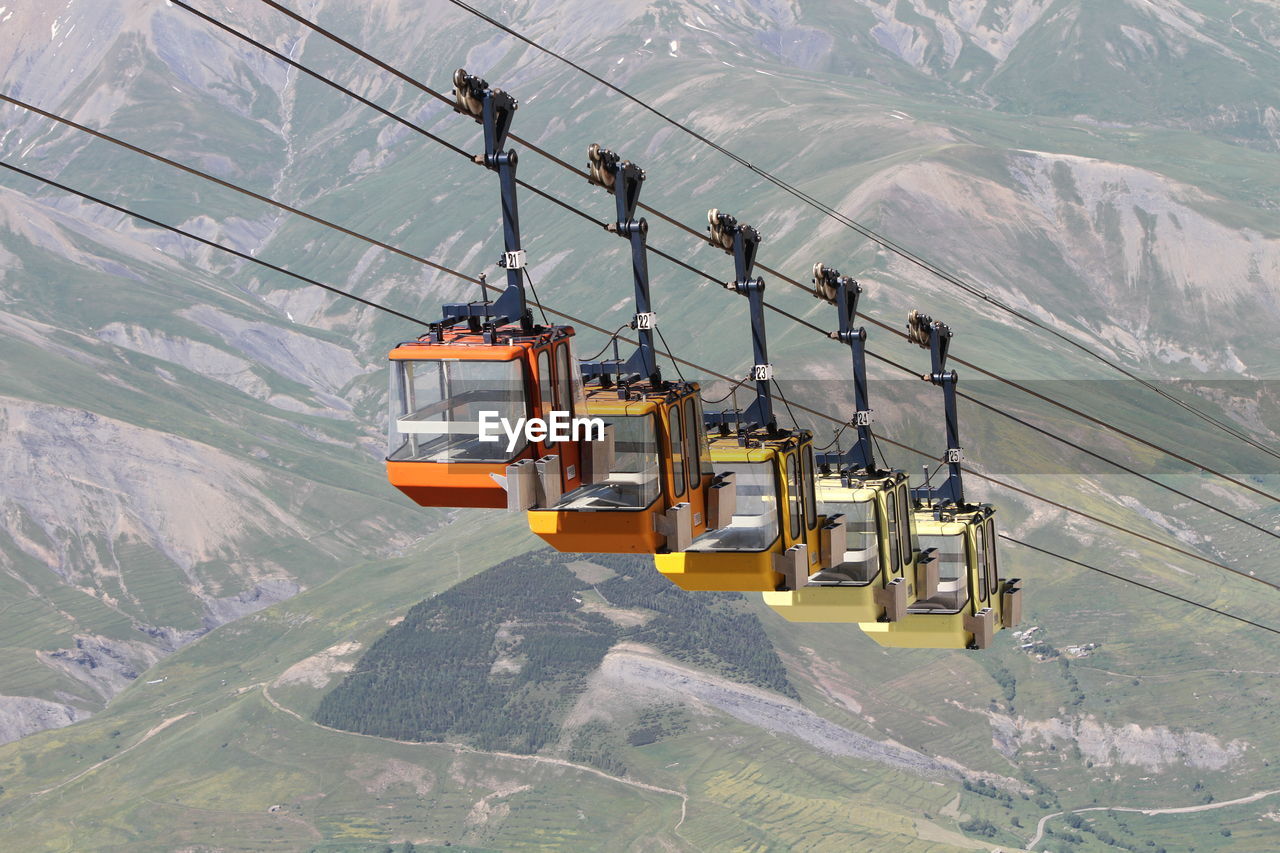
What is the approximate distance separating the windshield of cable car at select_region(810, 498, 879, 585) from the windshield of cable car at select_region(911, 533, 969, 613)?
4182 millimetres

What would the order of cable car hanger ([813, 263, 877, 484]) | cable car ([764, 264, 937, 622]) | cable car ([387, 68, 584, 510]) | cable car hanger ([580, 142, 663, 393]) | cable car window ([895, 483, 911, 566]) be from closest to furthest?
cable car ([387, 68, 584, 510]), cable car hanger ([580, 142, 663, 393]), cable car ([764, 264, 937, 622]), cable car window ([895, 483, 911, 566]), cable car hanger ([813, 263, 877, 484])

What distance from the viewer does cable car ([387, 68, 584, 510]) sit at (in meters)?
34.1

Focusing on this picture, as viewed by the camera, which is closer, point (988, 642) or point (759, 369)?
point (759, 369)

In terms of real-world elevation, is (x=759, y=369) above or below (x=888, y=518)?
above

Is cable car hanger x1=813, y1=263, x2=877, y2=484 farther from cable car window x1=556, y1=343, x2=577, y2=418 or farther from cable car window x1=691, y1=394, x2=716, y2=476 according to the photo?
cable car window x1=556, y1=343, x2=577, y2=418

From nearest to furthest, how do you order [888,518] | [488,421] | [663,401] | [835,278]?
[488,421]
[663,401]
[888,518]
[835,278]

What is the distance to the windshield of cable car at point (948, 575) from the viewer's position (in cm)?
4797

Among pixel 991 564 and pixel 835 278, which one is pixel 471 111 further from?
pixel 991 564

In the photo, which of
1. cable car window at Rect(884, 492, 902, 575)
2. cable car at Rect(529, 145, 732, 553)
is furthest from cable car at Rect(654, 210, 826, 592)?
cable car window at Rect(884, 492, 902, 575)

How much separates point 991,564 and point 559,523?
17.5 meters

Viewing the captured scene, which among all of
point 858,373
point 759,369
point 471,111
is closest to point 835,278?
point 858,373

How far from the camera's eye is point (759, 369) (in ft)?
138

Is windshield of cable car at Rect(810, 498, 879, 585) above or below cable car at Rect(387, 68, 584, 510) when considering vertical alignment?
below

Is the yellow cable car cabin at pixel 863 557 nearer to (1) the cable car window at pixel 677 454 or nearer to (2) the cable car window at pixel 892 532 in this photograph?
(2) the cable car window at pixel 892 532
